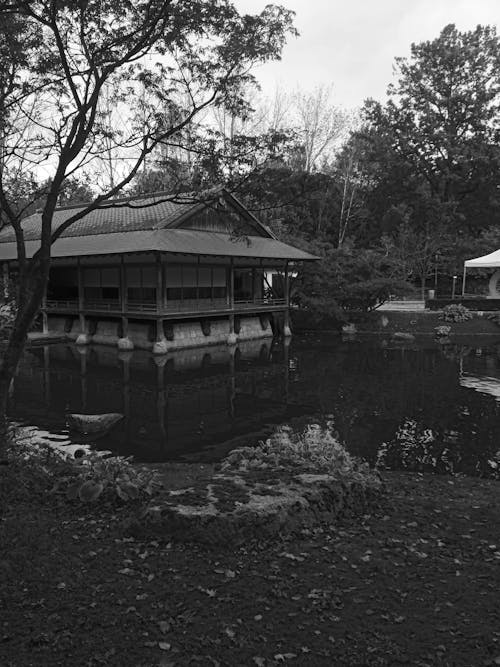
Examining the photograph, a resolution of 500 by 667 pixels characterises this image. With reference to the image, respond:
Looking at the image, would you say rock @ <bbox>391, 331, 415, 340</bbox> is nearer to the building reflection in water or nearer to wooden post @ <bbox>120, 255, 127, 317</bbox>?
the building reflection in water

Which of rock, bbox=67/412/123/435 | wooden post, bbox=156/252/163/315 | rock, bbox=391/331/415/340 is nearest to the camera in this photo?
rock, bbox=67/412/123/435

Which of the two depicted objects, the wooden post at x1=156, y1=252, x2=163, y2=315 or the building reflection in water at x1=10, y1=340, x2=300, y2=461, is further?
the wooden post at x1=156, y1=252, x2=163, y2=315

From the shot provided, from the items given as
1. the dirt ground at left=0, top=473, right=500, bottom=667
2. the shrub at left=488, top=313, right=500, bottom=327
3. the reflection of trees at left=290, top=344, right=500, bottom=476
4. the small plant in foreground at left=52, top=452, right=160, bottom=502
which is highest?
the shrub at left=488, top=313, right=500, bottom=327

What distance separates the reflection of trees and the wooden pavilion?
5223mm

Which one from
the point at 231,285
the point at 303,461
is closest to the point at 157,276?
the point at 231,285

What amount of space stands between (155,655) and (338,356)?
19.7 meters

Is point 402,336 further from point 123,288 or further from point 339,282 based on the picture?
point 123,288

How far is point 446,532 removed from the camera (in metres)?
5.20

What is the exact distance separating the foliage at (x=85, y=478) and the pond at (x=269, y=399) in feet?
12.0

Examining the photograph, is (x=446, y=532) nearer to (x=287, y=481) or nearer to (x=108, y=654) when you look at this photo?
(x=287, y=481)

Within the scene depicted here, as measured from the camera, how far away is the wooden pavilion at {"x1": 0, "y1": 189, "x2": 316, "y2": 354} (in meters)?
22.0

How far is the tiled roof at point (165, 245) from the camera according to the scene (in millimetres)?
20766

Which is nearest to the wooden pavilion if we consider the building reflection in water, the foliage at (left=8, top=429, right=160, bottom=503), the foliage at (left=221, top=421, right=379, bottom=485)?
the building reflection in water

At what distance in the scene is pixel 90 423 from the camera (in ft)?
37.4
